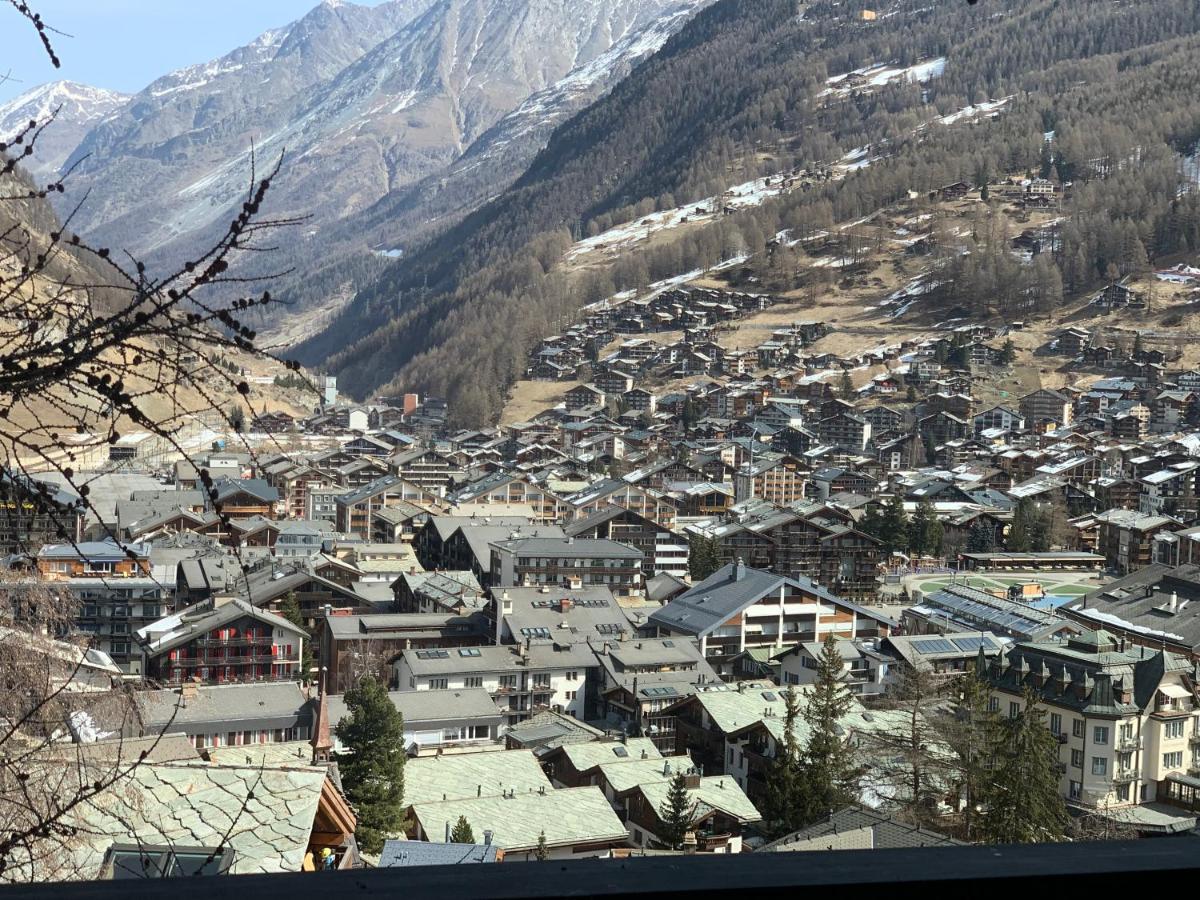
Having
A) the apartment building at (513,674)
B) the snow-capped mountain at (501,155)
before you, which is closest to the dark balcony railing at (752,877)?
the apartment building at (513,674)

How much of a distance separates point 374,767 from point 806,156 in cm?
A: 5984

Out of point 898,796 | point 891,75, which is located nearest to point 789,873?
point 898,796

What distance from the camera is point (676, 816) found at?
8.40m

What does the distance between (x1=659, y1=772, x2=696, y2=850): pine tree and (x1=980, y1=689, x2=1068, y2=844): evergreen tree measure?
1943 mm

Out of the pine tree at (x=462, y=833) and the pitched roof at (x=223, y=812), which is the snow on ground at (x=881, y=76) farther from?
the pitched roof at (x=223, y=812)

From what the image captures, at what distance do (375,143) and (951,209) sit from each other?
130 meters

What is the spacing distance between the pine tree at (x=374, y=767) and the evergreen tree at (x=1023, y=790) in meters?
3.66

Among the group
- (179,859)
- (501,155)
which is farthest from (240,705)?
(501,155)

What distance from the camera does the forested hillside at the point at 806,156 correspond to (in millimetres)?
46312

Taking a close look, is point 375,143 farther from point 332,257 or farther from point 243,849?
point 243,849

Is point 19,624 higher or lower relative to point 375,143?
lower

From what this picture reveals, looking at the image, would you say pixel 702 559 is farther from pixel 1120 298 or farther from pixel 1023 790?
pixel 1120 298

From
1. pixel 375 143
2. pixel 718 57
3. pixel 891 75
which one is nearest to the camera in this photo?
pixel 891 75

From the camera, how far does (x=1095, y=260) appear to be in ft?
144
